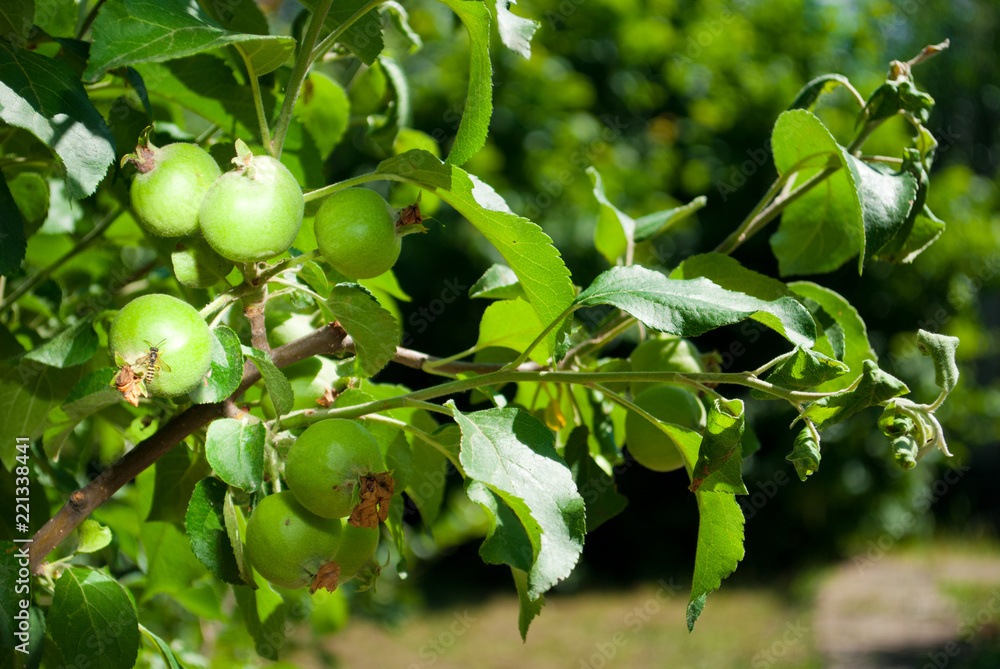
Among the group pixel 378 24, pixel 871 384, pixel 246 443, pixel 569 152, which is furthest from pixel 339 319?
pixel 569 152

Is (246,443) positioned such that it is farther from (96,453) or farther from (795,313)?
(96,453)

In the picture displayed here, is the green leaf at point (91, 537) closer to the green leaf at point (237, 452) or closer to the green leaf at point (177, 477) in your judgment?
the green leaf at point (177, 477)

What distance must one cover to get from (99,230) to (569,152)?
12.8 ft

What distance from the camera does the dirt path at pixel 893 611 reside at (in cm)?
470

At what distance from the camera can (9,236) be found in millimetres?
765

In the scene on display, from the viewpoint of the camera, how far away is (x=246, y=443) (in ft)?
2.30

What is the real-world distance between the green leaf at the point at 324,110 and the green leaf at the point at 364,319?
0.44 m

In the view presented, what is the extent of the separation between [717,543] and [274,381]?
0.42 m

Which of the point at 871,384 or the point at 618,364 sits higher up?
the point at 871,384

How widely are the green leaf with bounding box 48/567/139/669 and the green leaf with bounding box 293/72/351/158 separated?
0.60 m

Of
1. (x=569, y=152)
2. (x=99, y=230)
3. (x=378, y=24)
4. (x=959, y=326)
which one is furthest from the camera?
(x=959, y=326)

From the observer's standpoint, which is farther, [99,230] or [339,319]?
[99,230]

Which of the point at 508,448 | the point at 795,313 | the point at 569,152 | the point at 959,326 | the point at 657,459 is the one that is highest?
the point at 795,313

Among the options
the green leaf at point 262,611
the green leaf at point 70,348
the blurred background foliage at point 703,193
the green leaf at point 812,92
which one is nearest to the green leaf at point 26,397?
the green leaf at point 70,348
